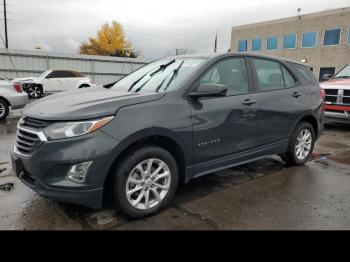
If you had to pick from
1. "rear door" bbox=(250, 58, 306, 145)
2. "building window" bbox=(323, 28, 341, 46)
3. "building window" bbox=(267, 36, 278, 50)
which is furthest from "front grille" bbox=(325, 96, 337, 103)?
"building window" bbox=(267, 36, 278, 50)

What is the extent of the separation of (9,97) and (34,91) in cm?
802

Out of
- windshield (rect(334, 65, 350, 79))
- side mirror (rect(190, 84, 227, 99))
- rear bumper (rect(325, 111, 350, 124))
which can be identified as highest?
windshield (rect(334, 65, 350, 79))

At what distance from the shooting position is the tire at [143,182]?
2930 millimetres

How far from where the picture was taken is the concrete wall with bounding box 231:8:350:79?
26156mm

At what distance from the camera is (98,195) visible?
284cm

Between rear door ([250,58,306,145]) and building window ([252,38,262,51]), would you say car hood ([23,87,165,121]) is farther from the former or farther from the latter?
building window ([252,38,262,51])

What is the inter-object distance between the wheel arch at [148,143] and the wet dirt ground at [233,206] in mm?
352

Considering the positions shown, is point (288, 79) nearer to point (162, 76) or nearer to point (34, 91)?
point (162, 76)

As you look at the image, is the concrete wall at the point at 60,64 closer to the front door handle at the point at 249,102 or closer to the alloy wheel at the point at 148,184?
the front door handle at the point at 249,102

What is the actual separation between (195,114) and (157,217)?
115 centimetres

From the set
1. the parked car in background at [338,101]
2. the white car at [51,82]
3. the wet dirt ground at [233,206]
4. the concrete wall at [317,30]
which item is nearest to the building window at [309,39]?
the concrete wall at [317,30]

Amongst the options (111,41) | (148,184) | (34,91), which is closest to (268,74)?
(148,184)
